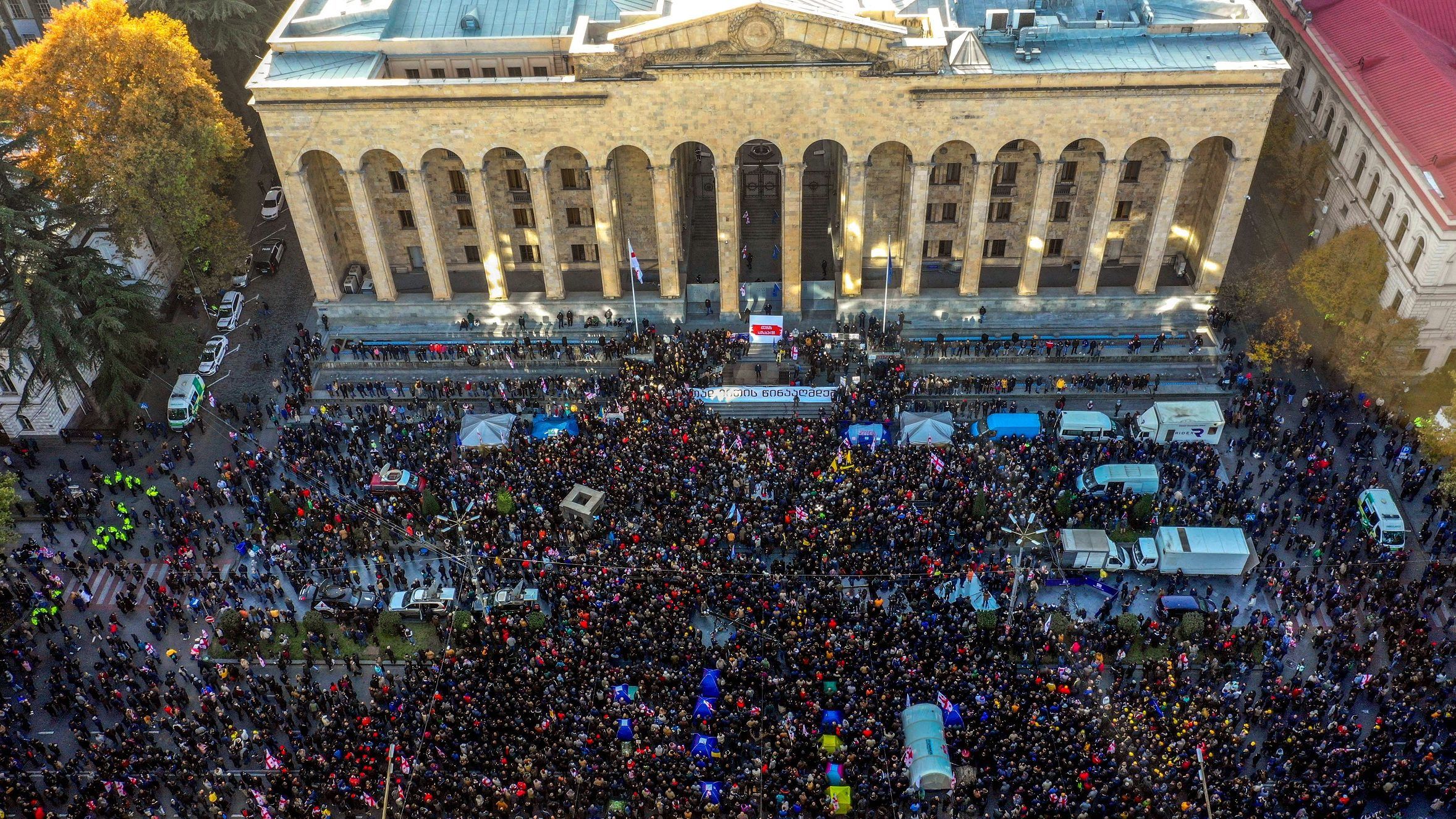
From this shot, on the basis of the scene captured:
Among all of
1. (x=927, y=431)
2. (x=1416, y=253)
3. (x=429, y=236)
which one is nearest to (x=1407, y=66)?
(x=1416, y=253)

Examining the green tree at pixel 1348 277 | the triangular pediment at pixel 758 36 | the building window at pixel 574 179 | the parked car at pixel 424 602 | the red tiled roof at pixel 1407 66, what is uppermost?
the triangular pediment at pixel 758 36

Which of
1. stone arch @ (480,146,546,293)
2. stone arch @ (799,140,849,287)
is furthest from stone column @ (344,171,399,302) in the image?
stone arch @ (799,140,849,287)

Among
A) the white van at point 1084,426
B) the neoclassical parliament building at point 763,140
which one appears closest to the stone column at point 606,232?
the neoclassical parliament building at point 763,140

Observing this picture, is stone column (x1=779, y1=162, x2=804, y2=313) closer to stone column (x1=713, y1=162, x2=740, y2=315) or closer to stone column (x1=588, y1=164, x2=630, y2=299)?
stone column (x1=713, y1=162, x2=740, y2=315)

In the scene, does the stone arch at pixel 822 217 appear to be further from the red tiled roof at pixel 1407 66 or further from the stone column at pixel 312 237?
the red tiled roof at pixel 1407 66

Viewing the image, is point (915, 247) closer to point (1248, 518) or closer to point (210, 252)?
point (1248, 518)

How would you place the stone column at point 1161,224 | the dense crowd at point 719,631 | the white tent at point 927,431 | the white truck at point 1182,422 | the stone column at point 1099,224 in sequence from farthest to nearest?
the stone column at point 1099,224 < the stone column at point 1161,224 < the white tent at point 927,431 < the white truck at point 1182,422 < the dense crowd at point 719,631

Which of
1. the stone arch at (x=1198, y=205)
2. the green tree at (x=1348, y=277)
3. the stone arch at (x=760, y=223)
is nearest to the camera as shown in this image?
the green tree at (x=1348, y=277)

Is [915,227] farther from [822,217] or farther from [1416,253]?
[1416,253]
